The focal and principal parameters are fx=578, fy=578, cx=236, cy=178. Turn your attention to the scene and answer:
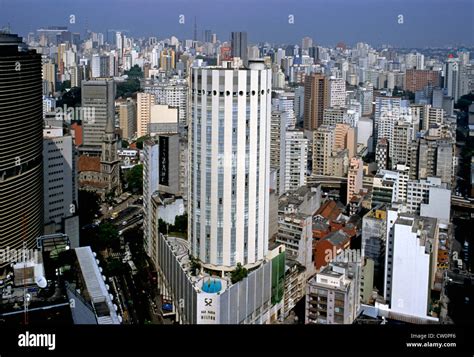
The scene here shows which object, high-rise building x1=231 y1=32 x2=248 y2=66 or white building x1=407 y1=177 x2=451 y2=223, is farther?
white building x1=407 y1=177 x2=451 y2=223

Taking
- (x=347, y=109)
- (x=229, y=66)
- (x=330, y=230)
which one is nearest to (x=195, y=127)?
(x=229, y=66)

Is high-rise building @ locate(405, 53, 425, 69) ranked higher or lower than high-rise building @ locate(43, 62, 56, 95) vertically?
higher

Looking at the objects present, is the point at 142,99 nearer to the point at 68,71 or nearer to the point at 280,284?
the point at 68,71

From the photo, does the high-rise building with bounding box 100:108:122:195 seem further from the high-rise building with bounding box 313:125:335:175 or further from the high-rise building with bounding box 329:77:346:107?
the high-rise building with bounding box 329:77:346:107

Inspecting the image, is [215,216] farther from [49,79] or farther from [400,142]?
[400,142]

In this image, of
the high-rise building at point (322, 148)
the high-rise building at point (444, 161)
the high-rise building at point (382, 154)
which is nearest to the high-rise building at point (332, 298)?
the high-rise building at point (444, 161)

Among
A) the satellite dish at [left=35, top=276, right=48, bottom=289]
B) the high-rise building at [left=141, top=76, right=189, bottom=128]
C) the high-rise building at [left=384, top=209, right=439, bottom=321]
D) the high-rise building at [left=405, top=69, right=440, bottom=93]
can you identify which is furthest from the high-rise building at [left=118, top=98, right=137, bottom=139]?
the satellite dish at [left=35, top=276, right=48, bottom=289]

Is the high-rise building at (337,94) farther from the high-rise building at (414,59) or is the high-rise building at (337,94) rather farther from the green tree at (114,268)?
the green tree at (114,268)
